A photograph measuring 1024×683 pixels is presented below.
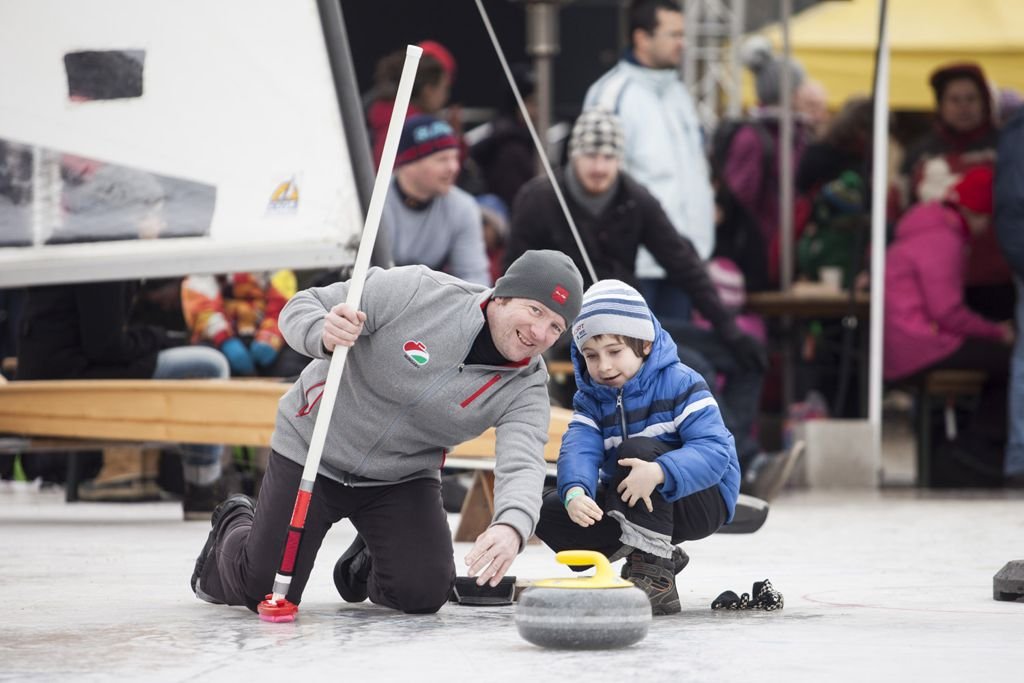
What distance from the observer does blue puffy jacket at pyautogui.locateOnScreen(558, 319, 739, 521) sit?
416 centimetres

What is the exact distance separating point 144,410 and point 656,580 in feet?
10.1

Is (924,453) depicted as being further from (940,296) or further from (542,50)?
(542,50)

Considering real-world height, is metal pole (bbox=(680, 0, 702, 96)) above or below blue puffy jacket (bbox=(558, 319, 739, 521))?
above

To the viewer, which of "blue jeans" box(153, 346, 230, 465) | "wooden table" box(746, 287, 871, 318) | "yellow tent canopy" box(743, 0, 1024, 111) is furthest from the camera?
"yellow tent canopy" box(743, 0, 1024, 111)

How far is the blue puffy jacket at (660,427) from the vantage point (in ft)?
13.7

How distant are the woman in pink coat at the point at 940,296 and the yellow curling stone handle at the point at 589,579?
239 inches

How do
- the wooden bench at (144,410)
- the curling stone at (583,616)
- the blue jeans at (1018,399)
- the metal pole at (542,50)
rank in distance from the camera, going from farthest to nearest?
the blue jeans at (1018,399), the metal pole at (542,50), the wooden bench at (144,410), the curling stone at (583,616)

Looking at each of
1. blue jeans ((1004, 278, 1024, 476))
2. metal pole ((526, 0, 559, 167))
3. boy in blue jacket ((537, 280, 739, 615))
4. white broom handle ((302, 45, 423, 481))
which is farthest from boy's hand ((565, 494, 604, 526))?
blue jeans ((1004, 278, 1024, 476))

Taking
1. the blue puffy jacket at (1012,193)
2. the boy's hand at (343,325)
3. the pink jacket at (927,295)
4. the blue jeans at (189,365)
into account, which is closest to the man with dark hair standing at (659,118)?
the pink jacket at (927,295)

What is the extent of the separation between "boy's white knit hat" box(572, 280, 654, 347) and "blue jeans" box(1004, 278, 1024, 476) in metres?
5.05

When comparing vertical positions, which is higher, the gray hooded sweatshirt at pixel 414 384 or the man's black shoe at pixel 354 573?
the gray hooded sweatshirt at pixel 414 384

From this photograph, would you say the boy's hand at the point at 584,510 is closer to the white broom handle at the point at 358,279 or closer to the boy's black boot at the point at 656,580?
the boy's black boot at the point at 656,580

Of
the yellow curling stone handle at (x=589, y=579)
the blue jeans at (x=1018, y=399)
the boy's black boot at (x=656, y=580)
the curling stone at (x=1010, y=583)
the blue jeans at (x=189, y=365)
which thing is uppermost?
the yellow curling stone handle at (x=589, y=579)

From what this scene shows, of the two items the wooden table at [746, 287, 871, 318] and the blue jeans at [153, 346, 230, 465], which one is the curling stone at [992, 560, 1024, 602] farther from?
the wooden table at [746, 287, 871, 318]
